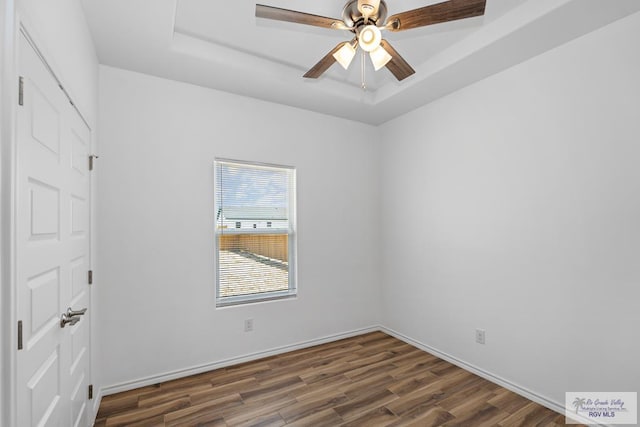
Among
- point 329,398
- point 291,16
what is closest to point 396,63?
point 291,16

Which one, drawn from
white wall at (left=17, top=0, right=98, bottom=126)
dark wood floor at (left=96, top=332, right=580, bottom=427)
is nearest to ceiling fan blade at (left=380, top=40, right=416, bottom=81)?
white wall at (left=17, top=0, right=98, bottom=126)

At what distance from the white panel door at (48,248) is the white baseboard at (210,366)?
24.8 inches

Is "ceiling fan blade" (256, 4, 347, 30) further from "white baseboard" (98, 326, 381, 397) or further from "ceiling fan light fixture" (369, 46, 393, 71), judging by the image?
"white baseboard" (98, 326, 381, 397)

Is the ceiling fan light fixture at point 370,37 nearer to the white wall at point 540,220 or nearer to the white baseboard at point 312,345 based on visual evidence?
the white wall at point 540,220

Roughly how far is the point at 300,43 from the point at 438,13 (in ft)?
4.22

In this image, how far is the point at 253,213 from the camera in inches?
130

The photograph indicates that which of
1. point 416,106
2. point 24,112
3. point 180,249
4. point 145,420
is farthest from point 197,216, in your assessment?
point 416,106

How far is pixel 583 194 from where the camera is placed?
2.19 metres

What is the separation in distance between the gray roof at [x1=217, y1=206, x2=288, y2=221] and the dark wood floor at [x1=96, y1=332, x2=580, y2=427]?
1463 mm

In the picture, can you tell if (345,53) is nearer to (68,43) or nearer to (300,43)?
(300,43)

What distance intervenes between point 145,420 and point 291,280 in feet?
5.74

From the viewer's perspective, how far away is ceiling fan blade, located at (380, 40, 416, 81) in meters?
1.93

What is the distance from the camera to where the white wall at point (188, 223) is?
2584mm

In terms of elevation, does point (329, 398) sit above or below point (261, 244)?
below
